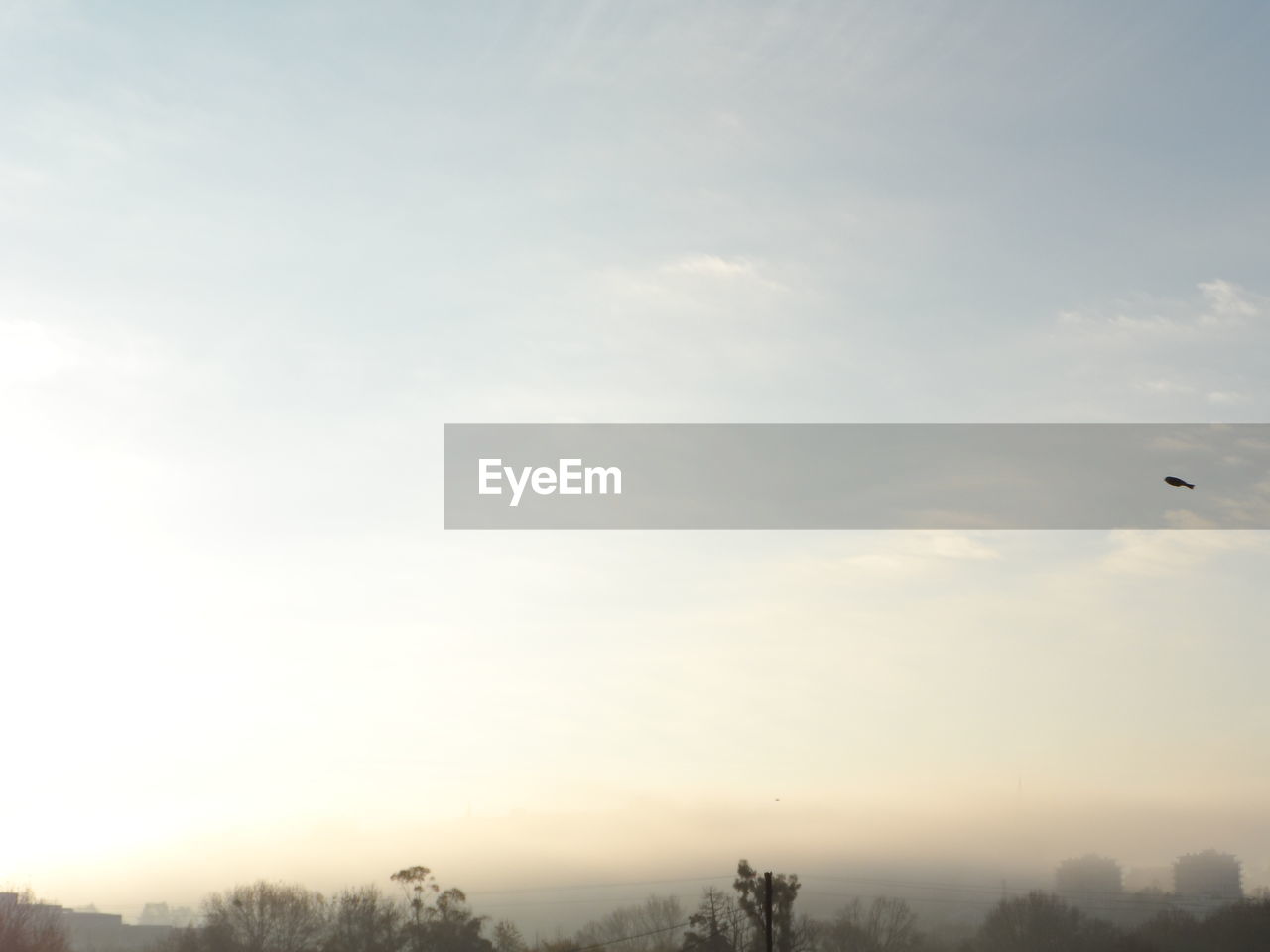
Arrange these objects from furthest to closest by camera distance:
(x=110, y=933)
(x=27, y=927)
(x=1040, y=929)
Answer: (x=110, y=933) < (x=1040, y=929) < (x=27, y=927)

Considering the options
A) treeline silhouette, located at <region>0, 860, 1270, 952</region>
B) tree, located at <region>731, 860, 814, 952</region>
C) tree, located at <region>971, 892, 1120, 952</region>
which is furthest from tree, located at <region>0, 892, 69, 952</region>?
tree, located at <region>971, 892, 1120, 952</region>

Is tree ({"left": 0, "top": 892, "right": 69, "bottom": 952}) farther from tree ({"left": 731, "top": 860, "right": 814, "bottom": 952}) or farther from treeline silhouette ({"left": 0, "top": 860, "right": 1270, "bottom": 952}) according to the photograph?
tree ({"left": 731, "top": 860, "right": 814, "bottom": 952})

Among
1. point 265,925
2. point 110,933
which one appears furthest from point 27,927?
point 110,933

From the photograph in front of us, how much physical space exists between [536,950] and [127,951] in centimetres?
5779

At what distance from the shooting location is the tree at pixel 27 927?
7706cm

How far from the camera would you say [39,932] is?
79.6 m

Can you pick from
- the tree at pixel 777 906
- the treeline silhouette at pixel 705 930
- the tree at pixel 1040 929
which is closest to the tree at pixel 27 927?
the treeline silhouette at pixel 705 930

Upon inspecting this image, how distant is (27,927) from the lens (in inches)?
3127

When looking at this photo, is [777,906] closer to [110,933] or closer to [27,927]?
[27,927]

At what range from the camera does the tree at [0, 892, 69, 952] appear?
77062 mm

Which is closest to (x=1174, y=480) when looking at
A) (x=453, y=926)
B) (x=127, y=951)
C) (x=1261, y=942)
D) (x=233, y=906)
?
(x=453, y=926)

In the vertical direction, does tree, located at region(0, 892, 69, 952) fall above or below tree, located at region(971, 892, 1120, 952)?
above

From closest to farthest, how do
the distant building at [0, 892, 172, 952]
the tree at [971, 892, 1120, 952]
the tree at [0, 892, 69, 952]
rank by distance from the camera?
the tree at [0, 892, 69, 952], the tree at [971, 892, 1120, 952], the distant building at [0, 892, 172, 952]

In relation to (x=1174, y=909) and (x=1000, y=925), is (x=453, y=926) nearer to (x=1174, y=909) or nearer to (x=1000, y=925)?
(x=1000, y=925)
